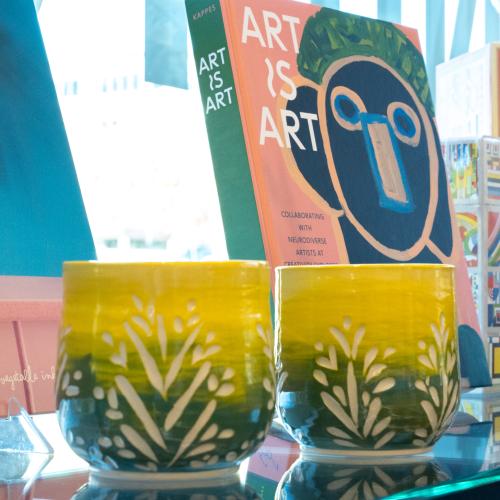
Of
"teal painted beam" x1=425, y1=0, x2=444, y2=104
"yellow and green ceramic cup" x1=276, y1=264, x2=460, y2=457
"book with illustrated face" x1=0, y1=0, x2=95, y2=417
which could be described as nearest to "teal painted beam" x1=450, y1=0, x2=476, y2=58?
"teal painted beam" x1=425, y1=0, x2=444, y2=104

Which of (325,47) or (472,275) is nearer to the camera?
(325,47)

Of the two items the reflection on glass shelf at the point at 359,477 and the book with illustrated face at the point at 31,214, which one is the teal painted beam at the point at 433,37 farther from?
the reflection on glass shelf at the point at 359,477

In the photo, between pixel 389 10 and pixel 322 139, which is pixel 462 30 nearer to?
pixel 389 10

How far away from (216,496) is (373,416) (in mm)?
115

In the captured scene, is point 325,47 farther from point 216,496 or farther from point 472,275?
point 216,496

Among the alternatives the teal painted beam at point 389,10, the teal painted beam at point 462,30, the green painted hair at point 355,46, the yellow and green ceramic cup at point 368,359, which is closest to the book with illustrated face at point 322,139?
the green painted hair at point 355,46

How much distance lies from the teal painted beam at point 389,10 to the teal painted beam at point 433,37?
103 millimetres

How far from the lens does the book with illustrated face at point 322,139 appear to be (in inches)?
33.3

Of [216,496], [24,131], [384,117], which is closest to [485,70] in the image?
[384,117]

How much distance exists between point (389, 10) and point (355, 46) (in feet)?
3.28

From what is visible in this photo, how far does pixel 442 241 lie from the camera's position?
3.30 ft

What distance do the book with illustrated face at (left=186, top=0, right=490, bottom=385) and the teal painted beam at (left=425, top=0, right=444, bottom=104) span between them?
97 cm

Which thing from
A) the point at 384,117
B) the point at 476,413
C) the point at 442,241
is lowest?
the point at 476,413

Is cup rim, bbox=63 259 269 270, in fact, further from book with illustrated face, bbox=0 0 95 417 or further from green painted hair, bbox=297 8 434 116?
green painted hair, bbox=297 8 434 116
